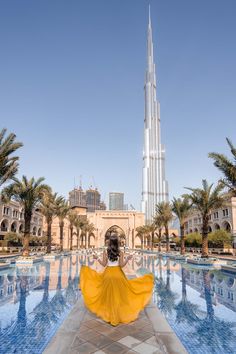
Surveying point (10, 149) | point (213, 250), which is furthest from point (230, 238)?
point (10, 149)

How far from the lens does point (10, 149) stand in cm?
1747

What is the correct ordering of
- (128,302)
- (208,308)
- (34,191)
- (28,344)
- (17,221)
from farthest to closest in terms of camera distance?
(17,221) < (34,191) < (208,308) < (128,302) < (28,344)

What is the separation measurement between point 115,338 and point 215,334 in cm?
247

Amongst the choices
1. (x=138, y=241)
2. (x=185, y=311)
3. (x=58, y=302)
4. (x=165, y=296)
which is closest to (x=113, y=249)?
(x=185, y=311)

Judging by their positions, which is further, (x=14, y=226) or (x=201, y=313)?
(x=14, y=226)

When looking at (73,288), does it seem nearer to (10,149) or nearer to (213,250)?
(10,149)

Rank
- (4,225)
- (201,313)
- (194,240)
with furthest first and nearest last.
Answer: (4,225), (194,240), (201,313)

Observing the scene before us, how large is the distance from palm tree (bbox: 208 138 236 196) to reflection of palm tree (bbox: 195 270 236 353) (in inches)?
446

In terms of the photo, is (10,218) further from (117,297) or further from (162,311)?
(117,297)

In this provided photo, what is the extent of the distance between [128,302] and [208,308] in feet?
12.0

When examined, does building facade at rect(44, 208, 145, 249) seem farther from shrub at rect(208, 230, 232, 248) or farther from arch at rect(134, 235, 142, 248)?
shrub at rect(208, 230, 232, 248)

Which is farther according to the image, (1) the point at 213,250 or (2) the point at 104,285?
(1) the point at 213,250

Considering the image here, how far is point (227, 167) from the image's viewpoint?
17172mm

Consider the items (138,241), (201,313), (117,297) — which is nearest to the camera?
(117,297)
